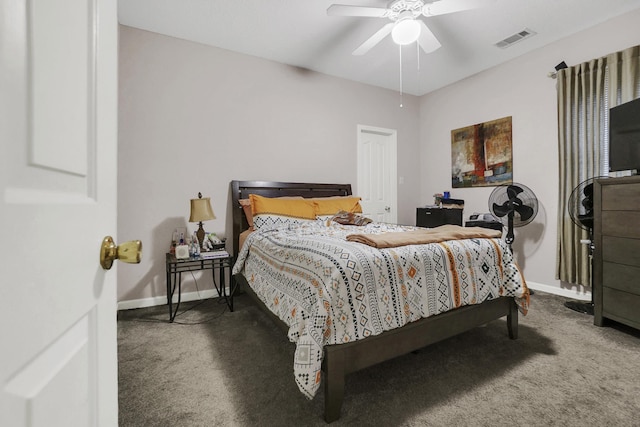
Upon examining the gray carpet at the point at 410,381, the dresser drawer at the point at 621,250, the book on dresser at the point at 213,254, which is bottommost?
the gray carpet at the point at 410,381

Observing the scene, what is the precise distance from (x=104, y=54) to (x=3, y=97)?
37 cm

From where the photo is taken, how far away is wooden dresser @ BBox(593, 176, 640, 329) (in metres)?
2.13

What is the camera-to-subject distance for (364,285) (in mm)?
1496

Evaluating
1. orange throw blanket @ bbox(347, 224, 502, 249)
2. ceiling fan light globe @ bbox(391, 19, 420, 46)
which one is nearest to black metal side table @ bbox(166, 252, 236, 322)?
orange throw blanket @ bbox(347, 224, 502, 249)

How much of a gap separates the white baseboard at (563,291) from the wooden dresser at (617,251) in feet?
2.61

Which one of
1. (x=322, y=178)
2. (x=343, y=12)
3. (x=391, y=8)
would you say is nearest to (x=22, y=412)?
(x=343, y=12)

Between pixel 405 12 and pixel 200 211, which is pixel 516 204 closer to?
pixel 405 12

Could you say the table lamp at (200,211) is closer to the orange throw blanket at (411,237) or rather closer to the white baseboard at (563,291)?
the orange throw blanket at (411,237)

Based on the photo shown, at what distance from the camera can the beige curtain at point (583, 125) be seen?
2756 mm

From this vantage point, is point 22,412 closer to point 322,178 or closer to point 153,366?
point 153,366

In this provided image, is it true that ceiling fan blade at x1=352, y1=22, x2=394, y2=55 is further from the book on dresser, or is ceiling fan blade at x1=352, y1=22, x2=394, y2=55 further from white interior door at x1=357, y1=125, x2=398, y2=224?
the book on dresser

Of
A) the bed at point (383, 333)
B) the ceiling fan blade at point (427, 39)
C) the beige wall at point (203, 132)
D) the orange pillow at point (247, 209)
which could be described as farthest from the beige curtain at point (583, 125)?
the orange pillow at point (247, 209)

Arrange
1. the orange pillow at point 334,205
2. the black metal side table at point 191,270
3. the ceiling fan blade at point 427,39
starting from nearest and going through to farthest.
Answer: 1. the ceiling fan blade at point 427,39
2. the black metal side table at point 191,270
3. the orange pillow at point 334,205

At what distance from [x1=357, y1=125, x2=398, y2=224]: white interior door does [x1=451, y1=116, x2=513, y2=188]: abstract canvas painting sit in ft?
2.85
